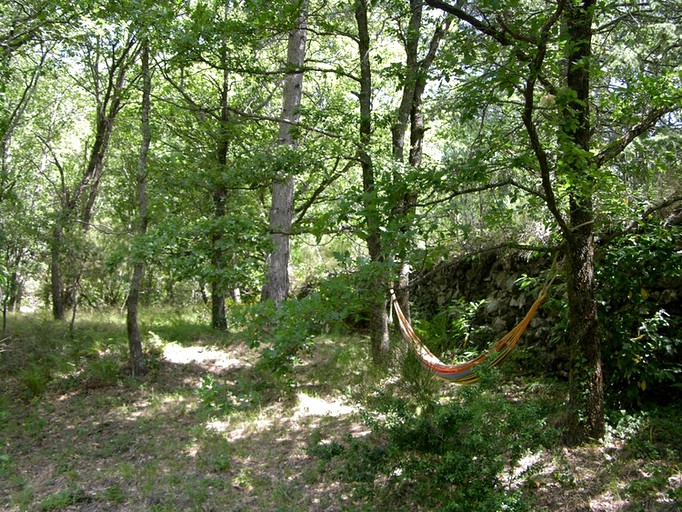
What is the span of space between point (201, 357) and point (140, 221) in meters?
2.21

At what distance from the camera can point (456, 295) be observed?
7430 millimetres

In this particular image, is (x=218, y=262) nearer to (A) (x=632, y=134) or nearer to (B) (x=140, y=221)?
(B) (x=140, y=221)

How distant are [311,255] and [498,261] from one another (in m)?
5.51

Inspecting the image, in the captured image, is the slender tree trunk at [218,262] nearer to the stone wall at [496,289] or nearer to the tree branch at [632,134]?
the stone wall at [496,289]

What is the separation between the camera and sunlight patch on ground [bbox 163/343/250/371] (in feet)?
24.4

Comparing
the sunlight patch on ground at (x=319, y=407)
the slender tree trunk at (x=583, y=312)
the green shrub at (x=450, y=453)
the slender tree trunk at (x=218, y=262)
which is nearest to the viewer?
the green shrub at (x=450, y=453)

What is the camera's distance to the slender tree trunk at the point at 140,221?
6586mm

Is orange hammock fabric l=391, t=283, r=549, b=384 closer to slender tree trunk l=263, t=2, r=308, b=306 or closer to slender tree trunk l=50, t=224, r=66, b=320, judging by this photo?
slender tree trunk l=263, t=2, r=308, b=306

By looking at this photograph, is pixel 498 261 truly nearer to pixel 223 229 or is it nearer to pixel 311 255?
pixel 223 229

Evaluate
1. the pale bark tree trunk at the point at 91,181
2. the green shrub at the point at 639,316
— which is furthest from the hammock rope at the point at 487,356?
the pale bark tree trunk at the point at 91,181

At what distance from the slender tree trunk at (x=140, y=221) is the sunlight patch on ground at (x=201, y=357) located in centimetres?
58

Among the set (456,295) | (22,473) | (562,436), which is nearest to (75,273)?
(22,473)

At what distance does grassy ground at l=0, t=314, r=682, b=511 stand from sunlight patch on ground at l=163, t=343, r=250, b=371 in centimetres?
3

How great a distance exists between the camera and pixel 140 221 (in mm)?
6727
